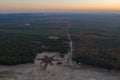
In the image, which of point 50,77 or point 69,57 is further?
point 69,57

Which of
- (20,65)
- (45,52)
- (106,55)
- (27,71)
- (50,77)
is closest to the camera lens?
(50,77)

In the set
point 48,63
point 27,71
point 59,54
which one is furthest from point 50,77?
point 59,54

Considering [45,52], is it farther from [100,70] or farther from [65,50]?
[100,70]

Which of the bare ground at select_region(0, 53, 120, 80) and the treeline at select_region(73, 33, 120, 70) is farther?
the treeline at select_region(73, 33, 120, 70)

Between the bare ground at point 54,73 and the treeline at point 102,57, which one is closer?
the bare ground at point 54,73

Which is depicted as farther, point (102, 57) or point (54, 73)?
point (102, 57)

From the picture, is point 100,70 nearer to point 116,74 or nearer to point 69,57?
point 116,74

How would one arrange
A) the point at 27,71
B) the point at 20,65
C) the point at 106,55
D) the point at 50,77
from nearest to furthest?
the point at 50,77 → the point at 27,71 → the point at 20,65 → the point at 106,55
